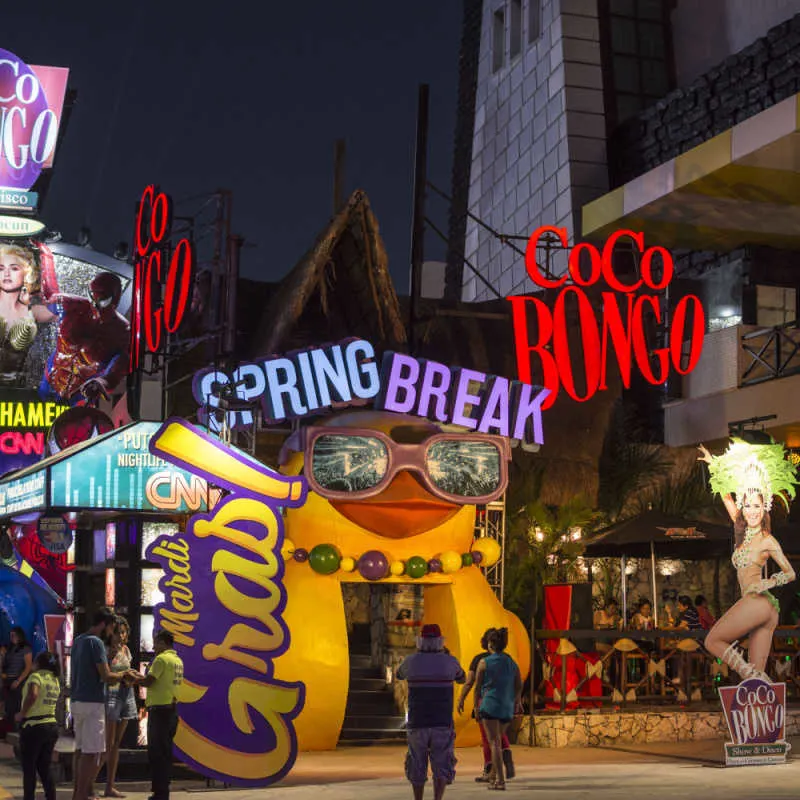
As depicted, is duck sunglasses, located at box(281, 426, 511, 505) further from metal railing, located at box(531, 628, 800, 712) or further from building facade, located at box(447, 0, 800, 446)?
building facade, located at box(447, 0, 800, 446)

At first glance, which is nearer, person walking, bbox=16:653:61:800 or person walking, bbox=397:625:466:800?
person walking, bbox=397:625:466:800

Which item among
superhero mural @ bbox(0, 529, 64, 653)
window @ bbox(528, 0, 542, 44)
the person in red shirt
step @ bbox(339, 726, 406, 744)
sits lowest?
step @ bbox(339, 726, 406, 744)

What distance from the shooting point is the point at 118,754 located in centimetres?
1454

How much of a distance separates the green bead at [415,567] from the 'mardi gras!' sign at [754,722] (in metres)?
4.26

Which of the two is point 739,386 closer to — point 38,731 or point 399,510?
point 399,510

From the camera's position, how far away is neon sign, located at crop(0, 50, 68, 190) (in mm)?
28375

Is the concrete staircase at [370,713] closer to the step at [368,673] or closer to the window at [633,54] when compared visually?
the step at [368,673]

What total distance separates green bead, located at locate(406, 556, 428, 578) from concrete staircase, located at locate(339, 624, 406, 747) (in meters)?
2.38

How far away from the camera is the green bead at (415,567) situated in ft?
60.8

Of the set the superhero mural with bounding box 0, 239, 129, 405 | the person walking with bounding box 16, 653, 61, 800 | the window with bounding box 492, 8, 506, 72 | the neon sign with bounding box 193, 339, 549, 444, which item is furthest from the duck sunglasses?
the window with bounding box 492, 8, 506, 72

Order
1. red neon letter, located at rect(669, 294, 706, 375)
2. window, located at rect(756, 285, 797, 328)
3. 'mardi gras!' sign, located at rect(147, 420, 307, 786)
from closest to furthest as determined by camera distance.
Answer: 'mardi gras!' sign, located at rect(147, 420, 307, 786)
red neon letter, located at rect(669, 294, 706, 375)
window, located at rect(756, 285, 797, 328)

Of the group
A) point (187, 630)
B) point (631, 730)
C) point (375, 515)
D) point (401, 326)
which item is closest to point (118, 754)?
point (187, 630)

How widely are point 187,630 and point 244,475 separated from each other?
61.6 inches

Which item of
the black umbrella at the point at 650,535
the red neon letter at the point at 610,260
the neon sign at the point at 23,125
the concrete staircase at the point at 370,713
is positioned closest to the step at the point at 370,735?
the concrete staircase at the point at 370,713
